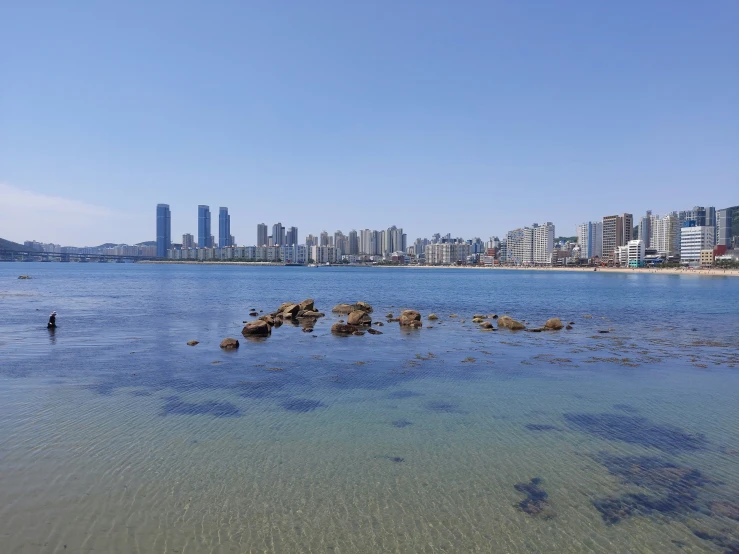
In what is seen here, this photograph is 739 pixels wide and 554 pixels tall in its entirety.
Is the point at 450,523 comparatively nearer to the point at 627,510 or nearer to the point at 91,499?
the point at 627,510

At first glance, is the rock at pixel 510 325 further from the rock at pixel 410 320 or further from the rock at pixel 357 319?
the rock at pixel 357 319

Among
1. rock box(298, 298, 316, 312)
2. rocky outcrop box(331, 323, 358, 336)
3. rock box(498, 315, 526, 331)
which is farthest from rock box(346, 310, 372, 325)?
rock box(498, 315, 526, 331)

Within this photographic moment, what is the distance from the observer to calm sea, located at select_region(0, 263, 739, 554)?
9672mm

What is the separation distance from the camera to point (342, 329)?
38.5 metres

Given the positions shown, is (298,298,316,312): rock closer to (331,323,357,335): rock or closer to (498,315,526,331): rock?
(331,323,357,335): rock

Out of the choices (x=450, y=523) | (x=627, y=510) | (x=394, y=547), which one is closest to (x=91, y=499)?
(x=394, y=547)

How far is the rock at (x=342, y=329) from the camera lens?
3800 cm

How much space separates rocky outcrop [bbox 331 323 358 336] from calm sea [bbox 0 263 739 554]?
27.3 feet

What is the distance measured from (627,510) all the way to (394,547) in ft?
18.1

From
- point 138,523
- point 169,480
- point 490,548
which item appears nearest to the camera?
point 490,548

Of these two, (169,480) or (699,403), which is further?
(699,403)

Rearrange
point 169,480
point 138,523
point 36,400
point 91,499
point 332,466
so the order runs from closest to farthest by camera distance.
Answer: point 138,523, point 91,499, point 169,480, point 332,466, point 36,400

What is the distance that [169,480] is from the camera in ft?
38.2

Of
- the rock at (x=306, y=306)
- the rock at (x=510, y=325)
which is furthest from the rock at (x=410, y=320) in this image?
the rock at (x=306, y=306)
